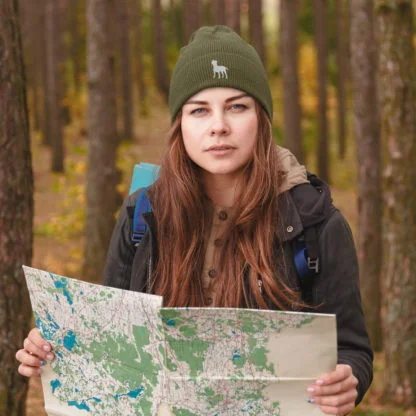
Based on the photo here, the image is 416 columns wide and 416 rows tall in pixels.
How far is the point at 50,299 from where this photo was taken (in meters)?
2.27

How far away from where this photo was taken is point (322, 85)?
22.2 metres

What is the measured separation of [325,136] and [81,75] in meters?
15.5

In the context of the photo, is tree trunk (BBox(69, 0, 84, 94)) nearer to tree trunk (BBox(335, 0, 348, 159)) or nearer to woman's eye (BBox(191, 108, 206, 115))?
tree trunk (BBox(335, 0, 348, 159))

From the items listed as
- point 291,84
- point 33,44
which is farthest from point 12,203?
point 33,44

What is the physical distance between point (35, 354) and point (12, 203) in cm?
166

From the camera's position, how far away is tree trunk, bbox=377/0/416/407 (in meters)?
6.82

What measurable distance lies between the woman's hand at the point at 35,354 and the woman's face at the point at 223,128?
73cm

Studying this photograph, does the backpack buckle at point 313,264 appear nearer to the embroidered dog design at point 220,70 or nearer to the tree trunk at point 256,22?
the embroidered dog design at point 220,70

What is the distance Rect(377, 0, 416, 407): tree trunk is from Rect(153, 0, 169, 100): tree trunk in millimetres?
24057

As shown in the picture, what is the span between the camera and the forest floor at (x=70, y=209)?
7.52 meters

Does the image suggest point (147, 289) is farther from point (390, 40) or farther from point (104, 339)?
point (390, 40)

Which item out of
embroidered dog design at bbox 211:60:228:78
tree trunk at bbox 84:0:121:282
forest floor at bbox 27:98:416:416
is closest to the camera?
embroidered dog design at bbox 211:60:228:78

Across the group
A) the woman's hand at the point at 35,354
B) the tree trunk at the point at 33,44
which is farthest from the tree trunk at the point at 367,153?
the tree trunk at the point at 33,44

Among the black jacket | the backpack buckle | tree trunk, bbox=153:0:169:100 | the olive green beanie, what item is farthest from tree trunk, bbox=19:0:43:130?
the backpack buckle
